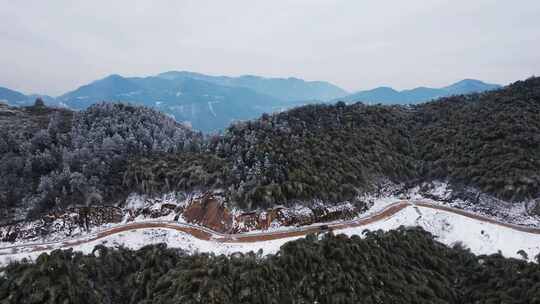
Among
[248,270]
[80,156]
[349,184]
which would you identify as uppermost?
[80,156]

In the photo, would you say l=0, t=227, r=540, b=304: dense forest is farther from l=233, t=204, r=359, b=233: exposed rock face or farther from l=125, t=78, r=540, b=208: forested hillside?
l=125, t=78, r=540, b=208: forested hillside

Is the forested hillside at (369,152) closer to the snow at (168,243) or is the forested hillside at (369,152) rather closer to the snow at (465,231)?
the snow at (465,231)

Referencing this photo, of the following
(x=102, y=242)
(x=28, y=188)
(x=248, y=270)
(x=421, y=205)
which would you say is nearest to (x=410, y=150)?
(x=421, y=205)

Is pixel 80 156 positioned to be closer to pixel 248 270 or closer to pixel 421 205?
pixel 248 270

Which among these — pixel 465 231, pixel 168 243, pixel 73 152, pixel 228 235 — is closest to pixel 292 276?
pixel 228 235

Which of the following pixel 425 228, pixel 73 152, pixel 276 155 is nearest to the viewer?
pixel 425 228

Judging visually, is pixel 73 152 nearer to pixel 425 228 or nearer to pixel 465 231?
pixel 425 228

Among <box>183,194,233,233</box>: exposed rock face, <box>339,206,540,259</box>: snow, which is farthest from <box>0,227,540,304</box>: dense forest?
<box>183,194,233,233</box>: exposed rock face
